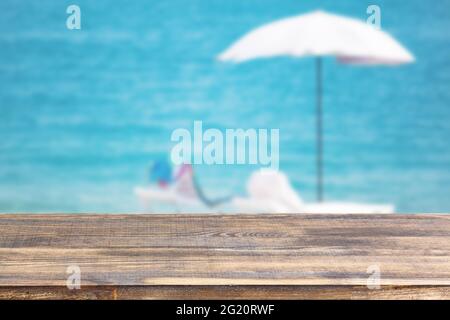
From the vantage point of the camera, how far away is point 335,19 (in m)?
6.55

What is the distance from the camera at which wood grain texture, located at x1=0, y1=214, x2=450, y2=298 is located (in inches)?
39.1

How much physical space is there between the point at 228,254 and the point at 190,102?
35.5ft

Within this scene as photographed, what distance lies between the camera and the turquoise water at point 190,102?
36.7 ft

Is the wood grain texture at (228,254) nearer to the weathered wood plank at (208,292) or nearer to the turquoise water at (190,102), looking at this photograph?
the weathered wood plank at (208,292)

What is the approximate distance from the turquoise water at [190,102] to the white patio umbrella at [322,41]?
4007 millimetres

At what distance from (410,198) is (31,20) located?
6.10 metres

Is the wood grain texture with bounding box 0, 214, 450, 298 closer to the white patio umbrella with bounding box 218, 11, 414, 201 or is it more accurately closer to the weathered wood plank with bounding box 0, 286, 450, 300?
the weathered wood plank with bounding box 0, 286, 450, 300

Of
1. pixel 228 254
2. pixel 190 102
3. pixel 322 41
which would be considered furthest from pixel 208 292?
pixel 190 102

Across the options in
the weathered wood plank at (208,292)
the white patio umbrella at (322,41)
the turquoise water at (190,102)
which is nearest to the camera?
the weathered wood plank at (208,292)

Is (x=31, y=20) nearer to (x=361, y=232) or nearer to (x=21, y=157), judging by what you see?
(x=21, y=157)

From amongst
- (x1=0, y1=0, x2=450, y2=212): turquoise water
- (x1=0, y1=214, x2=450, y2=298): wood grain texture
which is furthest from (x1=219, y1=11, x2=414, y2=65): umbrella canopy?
(x1=0, y1=214, x2=450, y2=298): wood grain texture

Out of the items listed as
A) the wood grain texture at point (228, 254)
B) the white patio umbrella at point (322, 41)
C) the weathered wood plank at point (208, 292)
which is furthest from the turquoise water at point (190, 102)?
the weathered wood plank at point (208, 292)

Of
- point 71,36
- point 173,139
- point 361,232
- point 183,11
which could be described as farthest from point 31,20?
point 361,232

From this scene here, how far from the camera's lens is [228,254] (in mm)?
1154
